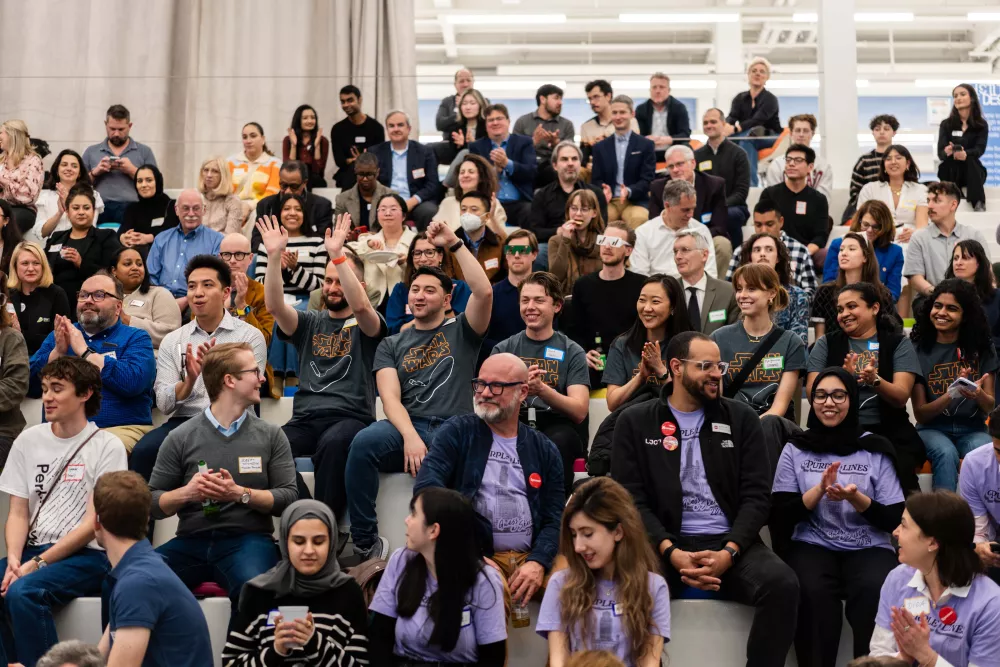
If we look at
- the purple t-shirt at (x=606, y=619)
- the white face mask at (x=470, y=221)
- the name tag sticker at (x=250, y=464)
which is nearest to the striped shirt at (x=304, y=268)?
the white face mask at (x=470, y=221)

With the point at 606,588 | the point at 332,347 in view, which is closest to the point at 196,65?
the point at 332,347

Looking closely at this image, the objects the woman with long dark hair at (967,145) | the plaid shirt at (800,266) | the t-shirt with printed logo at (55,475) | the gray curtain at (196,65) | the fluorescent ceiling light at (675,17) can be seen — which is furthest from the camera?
the fluorescent ceiling light at (675,17)

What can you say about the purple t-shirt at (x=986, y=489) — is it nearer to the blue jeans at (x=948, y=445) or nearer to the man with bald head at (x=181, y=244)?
the blue jeans at (x=948, y=445)

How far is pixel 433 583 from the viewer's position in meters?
3.82

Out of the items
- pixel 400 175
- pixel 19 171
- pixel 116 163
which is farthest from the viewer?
pixel 400 175

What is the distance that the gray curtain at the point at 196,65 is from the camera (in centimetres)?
1031

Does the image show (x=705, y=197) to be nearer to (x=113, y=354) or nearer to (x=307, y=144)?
(x=307, y=144)

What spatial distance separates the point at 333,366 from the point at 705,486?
1.81m

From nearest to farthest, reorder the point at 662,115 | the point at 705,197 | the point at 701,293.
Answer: the point at 701,293 < the point at 705,197 < the point at 662,115

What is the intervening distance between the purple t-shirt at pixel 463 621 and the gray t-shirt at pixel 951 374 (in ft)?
8.10

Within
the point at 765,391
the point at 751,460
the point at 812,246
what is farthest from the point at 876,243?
the point at 751,460

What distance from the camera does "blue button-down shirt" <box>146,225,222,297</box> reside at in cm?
723

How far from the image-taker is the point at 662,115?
9.76 m

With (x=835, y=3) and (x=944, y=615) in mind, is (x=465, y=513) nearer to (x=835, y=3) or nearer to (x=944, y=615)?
(x=944, y=615)
